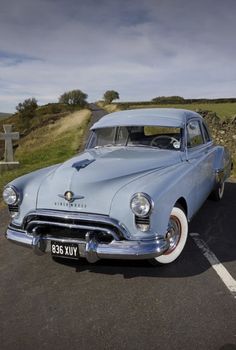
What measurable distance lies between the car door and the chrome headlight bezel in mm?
2061

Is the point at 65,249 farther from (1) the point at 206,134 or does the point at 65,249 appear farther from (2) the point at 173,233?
(1) the point at 206,134

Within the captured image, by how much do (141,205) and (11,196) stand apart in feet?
4.84

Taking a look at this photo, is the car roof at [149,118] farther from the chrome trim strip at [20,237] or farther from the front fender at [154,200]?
the chrome trim strip at [20,237]

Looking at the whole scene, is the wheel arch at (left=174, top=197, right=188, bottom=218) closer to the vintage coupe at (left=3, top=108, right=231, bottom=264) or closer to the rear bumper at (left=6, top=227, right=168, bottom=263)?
the vintage coupe at (left=3, top=108, right=231, bottom=264)

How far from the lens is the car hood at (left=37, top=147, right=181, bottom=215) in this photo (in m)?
3.47

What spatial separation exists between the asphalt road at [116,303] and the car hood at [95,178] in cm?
78

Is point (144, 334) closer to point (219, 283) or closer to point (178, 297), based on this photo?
point (178, 297)

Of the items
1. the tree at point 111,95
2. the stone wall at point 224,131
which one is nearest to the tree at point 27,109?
the tree at point 111,95

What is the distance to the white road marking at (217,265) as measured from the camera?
3.40 m

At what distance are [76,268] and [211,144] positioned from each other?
324cm

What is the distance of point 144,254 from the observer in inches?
128

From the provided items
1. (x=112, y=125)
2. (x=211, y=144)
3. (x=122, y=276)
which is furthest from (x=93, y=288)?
(x=211, y=144)

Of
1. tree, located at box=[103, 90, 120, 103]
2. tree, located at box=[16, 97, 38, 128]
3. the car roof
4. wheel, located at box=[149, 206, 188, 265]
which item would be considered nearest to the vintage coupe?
wheel, located at box=[149, 206, 188, 265]

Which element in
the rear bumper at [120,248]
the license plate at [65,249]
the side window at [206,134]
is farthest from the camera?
the side window at [206,134]
